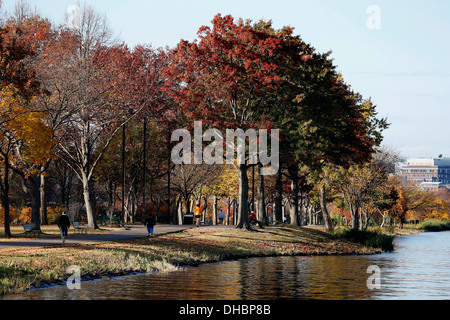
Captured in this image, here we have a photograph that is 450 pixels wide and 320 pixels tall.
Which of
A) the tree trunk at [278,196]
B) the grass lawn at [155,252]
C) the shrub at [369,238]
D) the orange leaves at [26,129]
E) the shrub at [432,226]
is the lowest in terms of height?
the shrub at [432,226]

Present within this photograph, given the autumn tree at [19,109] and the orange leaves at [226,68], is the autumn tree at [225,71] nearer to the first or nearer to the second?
the orange leaves at [226,68]

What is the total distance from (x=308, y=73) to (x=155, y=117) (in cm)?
2549

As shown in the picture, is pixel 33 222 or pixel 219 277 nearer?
pixel 219 277

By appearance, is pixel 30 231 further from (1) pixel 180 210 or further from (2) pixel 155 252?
(1) pixel 180 210

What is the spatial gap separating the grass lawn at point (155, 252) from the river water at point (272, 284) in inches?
40.8

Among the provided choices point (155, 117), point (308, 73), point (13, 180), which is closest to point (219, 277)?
point (308, 73)

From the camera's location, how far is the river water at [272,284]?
20125mm

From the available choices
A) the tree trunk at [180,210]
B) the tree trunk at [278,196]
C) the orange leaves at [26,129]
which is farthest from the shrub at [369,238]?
the orange leaves at [26,129]

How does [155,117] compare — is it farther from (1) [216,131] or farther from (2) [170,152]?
(1) [216,131]

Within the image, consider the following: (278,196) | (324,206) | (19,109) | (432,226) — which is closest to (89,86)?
(19,109)

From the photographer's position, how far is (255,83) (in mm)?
42375

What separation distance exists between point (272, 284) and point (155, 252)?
366 inches
